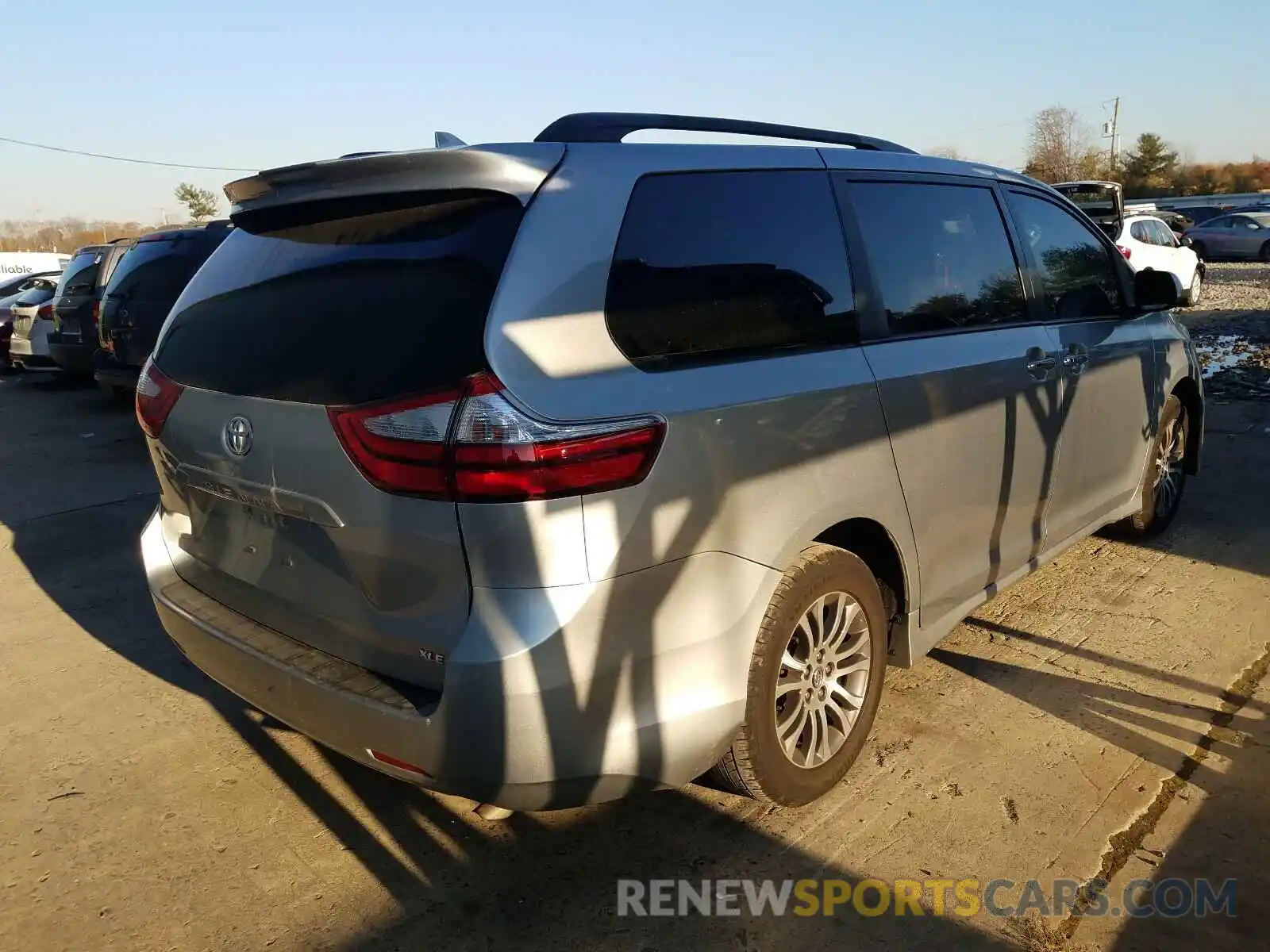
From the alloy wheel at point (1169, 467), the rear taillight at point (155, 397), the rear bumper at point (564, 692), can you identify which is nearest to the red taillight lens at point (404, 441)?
the rear bumper at point (564, 692)

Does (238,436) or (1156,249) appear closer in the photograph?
(238,436)

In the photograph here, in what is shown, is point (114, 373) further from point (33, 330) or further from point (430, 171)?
point (430, 171)

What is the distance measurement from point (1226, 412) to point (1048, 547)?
548cm

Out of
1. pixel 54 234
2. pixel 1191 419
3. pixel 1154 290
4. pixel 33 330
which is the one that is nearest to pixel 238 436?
pixel 1154 290

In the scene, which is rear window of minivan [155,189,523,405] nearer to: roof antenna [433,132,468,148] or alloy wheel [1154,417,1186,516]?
roof antenna [433,132,468,148]

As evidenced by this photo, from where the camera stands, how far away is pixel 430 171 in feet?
7.61

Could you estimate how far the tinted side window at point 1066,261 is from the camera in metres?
4.01

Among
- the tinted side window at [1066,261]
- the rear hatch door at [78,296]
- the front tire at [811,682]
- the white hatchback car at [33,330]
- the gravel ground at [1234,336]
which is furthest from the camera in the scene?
the white hatchback car at [33,330]

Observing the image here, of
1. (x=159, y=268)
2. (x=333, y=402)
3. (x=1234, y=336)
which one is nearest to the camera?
(x=333, y=402)

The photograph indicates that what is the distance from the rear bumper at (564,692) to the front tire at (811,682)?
118 mm

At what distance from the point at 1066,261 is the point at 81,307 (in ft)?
34.6

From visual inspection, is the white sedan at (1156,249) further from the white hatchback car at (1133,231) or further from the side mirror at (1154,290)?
the side mirror at (1154,290)

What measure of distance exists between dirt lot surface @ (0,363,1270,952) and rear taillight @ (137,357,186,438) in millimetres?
1172

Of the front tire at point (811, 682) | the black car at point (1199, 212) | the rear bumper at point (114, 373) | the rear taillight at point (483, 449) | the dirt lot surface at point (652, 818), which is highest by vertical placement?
the black car at point (1199, 212)
